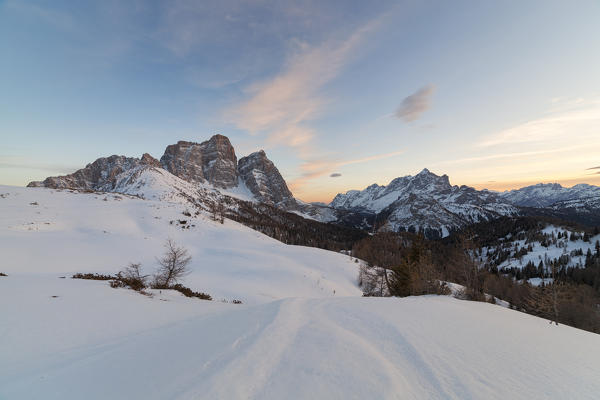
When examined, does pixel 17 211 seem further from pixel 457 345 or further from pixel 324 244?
pixel 324 244

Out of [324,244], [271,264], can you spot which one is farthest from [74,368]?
[324,244]

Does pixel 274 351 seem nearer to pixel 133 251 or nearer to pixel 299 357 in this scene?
pixel 299 357

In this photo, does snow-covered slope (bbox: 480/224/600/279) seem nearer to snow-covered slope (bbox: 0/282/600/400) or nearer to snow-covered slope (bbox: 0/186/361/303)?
snow-covered slope (bbox: 0/186/361/303)

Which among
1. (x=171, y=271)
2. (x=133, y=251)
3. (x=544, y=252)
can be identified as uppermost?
(x=171, y=271)

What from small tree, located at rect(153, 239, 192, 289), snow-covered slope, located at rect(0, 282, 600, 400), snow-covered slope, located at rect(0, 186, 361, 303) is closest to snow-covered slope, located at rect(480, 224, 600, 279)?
snow-covered slope, located at rect(0, 186, 361, 303)

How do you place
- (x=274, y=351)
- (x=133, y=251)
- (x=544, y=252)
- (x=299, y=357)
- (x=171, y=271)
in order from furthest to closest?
(x=544, y=252) → (x=133, y=251) → (x=171, y=271) → (x=274, y=351) → (x=299, y=357)

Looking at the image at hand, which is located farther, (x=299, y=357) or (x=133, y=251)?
(x=133, y=251)

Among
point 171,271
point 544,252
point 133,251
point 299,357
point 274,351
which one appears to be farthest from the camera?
point 544,252

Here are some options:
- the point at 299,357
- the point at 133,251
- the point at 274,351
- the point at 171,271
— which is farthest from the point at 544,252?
the point at 133,251

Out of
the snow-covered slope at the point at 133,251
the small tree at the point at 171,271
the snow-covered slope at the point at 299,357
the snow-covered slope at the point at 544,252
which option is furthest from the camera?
the snow-covered slope at the point at 544,252

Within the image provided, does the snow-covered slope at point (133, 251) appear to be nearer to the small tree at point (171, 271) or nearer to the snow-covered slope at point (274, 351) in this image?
the small tree at point (171, 271)

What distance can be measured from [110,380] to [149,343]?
4.95 feet

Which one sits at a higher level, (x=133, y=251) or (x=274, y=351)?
(x=274, y=351)

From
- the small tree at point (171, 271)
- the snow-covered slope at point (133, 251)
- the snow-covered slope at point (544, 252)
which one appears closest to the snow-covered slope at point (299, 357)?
the small tree at point (171, 271)
